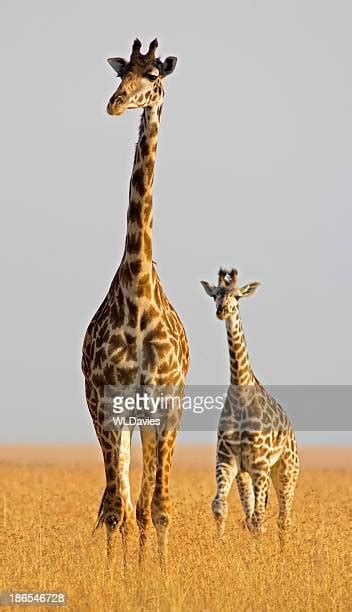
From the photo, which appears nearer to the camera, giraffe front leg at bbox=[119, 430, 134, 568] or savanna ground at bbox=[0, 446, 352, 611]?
savanna ground at bbox=[0, 446, 352, 611]

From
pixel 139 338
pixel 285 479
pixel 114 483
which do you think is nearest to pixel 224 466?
pixel 285 479

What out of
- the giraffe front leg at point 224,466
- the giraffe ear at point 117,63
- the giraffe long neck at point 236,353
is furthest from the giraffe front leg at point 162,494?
the giraffe long neck at point 236,353

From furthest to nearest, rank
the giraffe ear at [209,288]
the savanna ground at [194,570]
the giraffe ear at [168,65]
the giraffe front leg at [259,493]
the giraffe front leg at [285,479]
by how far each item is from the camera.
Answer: the giraffe front leg at [285,479]
the giraffe ear at [209,288]
the giraffe front leg at [259,493]
the giraffe ear at [168,65]
the savanna ground at [194,570]

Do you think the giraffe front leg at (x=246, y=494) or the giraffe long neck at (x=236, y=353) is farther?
the giraffe long neck at (x=236, y=353)

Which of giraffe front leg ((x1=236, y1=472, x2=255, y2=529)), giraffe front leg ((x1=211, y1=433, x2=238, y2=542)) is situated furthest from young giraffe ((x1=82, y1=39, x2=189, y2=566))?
giraffe front leg ((x1=236, y1=472, x2=255, y2=529))

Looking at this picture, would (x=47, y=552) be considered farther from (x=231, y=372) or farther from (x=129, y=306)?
(x=231, y=372)

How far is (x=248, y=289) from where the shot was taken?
560 inches

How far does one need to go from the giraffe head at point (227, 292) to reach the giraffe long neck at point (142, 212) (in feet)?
10.4

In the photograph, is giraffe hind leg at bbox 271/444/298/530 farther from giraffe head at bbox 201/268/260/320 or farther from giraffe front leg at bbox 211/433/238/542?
giraffe head at bbox 201/268/260/320

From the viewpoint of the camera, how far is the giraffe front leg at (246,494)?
13.6 metres

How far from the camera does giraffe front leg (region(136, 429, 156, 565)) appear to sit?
11.2 m

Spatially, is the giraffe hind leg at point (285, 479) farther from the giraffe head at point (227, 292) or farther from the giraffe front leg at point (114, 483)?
the giraffe front leg at point (114, 483)

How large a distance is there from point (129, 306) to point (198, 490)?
41.4 feet

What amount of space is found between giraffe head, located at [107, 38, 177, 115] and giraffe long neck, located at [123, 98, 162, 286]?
23 cm
